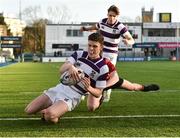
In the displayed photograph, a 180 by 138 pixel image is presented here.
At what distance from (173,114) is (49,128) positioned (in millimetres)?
2407

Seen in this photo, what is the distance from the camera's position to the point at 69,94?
739cm

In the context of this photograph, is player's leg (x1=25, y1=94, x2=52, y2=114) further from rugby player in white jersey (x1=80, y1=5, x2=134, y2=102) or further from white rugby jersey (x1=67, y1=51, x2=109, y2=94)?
rugby player in white jersey (x1=80, y1=5, x2=134, y2=102)

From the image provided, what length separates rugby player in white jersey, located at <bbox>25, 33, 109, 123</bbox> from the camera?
23.5 feet

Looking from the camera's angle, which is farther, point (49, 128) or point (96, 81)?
point (96, 81)

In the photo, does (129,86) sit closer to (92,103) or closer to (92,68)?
(92,103)

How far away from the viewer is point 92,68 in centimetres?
741

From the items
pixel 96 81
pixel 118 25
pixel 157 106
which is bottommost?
pixel 157 106

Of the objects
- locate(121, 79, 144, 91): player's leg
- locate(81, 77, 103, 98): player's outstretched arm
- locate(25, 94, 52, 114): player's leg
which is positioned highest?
locate(81, 77, 103, 98): player's outstretched arm

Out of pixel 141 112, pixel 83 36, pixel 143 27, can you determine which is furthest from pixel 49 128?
pixel 143 27

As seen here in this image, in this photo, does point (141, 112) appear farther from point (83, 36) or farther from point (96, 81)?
point (83, 36)

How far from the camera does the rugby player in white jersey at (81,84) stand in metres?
7.15

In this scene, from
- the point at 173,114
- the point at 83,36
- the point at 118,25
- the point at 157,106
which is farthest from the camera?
the point at 83,36

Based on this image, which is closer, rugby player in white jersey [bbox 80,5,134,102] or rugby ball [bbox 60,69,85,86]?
rugby ball [bbox 60,69,85,86]

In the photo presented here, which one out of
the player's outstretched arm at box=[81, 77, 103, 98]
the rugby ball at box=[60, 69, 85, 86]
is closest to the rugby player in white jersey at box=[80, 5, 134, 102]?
the player's outstretched arm at box=[81, 77, 103, 98]
